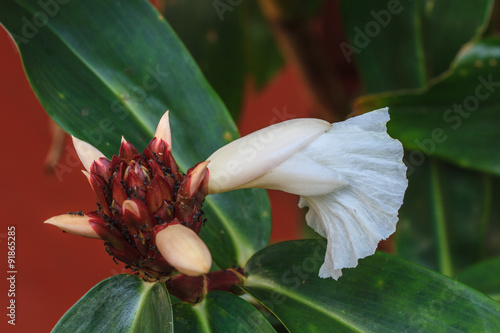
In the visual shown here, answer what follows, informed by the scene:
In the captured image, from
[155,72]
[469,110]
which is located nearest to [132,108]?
[155,72]

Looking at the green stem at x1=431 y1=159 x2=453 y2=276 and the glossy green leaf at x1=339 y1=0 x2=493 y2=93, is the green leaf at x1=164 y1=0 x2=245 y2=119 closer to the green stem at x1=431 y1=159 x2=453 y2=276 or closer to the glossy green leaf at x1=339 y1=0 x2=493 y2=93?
the glossy green leaf at x1=339 y1=0 x2=493 y2=93

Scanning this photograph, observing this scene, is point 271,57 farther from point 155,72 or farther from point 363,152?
point 363,152

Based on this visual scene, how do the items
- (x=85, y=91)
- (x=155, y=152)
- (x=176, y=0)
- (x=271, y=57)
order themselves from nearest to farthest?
(x=155, y=152), (x=85, y=91), (x=176, y=0), (x=271, y=57)

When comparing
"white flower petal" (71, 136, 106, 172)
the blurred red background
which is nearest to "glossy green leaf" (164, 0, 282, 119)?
the blurred red background

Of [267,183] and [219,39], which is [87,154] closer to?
[267,183]

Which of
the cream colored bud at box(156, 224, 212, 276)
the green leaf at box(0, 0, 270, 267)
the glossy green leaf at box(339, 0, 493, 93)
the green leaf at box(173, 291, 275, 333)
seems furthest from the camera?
the glossy green leaf at box(339, 0, 493, 93)

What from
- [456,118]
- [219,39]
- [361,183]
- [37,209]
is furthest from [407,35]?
[37,209]
